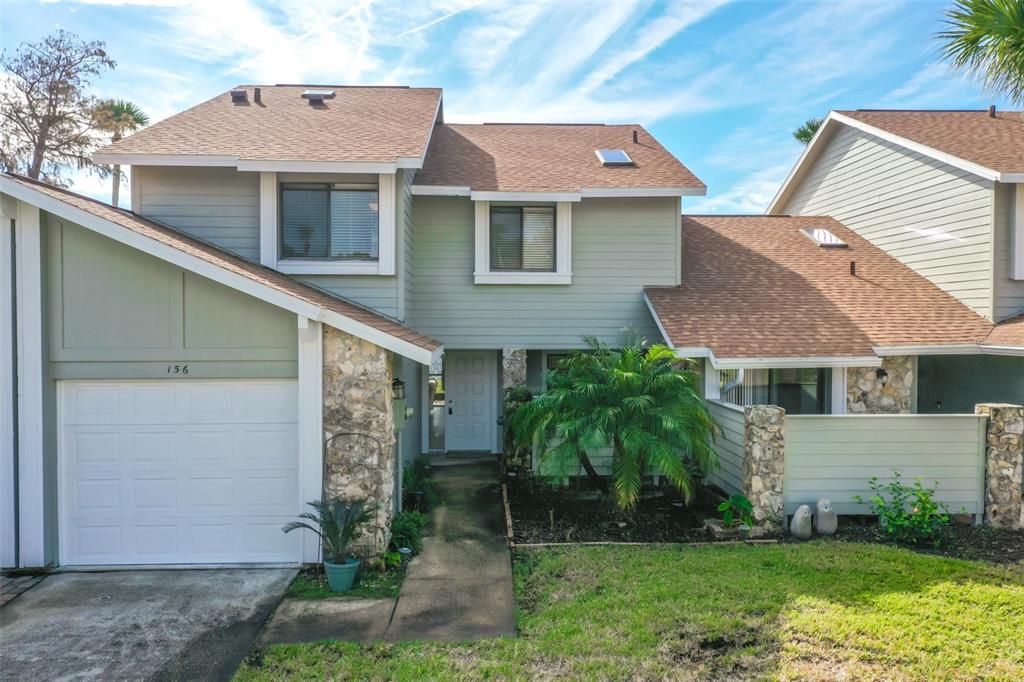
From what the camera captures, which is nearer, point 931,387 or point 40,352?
point 40,352

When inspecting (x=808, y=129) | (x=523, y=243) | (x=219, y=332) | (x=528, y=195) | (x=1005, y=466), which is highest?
(x=808, y=129)

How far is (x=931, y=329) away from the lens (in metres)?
10.0

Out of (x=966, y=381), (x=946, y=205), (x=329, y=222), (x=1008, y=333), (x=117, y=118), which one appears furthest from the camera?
(x=117, y=118)

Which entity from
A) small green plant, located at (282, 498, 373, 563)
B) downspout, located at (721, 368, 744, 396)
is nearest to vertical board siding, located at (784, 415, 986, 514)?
downspout, located at (721, 368, 744, 396)

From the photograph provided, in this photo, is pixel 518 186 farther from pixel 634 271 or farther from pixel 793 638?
pixel 793 638

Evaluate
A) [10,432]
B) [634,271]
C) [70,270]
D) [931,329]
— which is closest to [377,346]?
[70,270]

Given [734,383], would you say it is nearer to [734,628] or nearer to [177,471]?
[734,628]

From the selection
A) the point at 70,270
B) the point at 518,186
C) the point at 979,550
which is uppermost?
the point at 518,186

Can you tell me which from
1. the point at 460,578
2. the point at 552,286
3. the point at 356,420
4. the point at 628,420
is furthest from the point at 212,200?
the point at 628,420

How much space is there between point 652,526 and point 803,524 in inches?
73.5

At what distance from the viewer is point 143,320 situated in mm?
6617

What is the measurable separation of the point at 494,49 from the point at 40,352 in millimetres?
9344

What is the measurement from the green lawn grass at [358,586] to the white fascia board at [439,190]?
6260 millimetres

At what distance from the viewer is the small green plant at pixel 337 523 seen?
20.3ft
